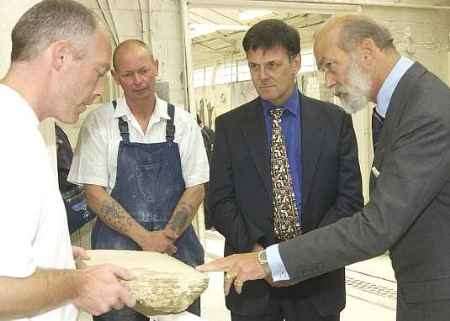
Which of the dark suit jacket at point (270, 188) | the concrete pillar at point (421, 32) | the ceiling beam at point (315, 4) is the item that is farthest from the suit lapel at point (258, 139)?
the concrete pillar at point (421, 32)

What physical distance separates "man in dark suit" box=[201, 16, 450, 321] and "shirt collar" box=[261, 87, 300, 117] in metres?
0.40

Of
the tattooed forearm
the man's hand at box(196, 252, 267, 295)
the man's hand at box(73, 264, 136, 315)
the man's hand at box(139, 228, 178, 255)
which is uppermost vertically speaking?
the man's hand at box(73, 264, 136, 315)

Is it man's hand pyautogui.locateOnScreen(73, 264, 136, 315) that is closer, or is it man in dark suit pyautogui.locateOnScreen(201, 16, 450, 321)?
man's hand pyautogui.locateOnScreen(73, 264, 136, 315)

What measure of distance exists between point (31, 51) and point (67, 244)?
0.49 m

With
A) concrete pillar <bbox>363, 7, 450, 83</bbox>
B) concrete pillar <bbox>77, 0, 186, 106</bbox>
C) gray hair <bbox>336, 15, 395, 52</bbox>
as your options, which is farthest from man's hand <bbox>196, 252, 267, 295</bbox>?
concrete pillar <bbox>363, 7, 450, 83</bbox>

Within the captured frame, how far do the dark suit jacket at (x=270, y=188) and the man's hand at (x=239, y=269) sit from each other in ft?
1.23

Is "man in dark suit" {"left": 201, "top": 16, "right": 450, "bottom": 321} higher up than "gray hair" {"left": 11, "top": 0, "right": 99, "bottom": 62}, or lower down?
lower down

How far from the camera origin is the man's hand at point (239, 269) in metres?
1.75

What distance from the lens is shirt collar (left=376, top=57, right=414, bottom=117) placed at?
68.0 inches

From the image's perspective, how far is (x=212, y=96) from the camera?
9.73 metres

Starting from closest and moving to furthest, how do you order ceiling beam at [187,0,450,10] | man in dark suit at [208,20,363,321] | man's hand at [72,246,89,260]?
man's hand at [72,246,89,260] < man in dark suit at [208,20,363,321] < ceiling beam at [187,0,450,10]

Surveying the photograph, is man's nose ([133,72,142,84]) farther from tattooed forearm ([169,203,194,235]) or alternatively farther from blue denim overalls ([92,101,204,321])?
tattooed forearm ([169,203,194,235])

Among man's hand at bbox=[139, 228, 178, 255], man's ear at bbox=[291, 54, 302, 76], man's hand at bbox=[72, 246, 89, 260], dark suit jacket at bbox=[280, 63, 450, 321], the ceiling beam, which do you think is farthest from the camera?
the ceiling beam

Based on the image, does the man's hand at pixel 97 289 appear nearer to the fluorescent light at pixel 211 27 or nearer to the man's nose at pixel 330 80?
the man's nose at pixel 330 80
